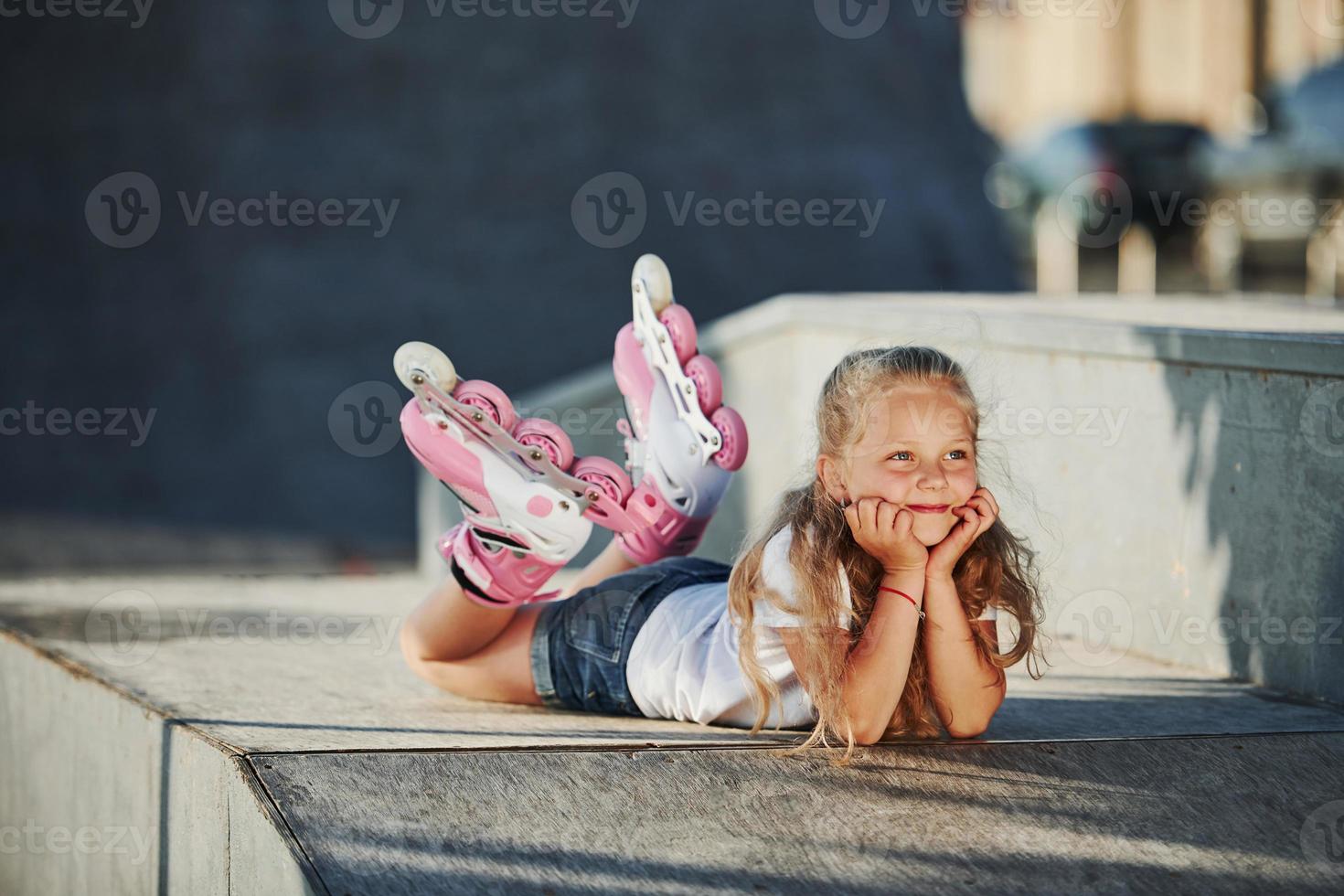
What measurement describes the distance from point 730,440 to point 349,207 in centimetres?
762

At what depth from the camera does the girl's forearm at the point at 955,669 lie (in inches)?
111

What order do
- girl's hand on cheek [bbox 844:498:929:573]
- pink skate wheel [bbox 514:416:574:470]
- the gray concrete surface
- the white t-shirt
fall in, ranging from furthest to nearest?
pink skate wheel [bbox 514:416:574:470]
the white t-shirt
girl's hand on cheek [bbox 844:498:929:573]
the gray concrete surface

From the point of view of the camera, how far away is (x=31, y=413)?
10.0m

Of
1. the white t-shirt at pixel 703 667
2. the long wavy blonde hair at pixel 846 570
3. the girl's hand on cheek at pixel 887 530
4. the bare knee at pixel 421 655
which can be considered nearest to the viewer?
the girl's hand on cheek at pixel 887 530

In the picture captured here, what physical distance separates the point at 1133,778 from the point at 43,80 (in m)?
9.33

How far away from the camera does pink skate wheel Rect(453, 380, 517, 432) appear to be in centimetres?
336

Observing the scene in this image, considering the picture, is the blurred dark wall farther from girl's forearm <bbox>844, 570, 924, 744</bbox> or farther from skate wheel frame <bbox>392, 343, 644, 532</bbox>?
girl's forearm <bbox>844, 570, 924, 744</bbox>

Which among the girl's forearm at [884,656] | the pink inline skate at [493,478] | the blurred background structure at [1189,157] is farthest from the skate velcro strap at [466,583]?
the blurred background structure at [1189,157]

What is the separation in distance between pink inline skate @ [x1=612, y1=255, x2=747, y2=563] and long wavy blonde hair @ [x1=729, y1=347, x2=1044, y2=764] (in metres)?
0.61

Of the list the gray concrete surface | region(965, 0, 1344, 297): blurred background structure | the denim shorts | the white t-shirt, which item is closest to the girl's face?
the white t-shirt

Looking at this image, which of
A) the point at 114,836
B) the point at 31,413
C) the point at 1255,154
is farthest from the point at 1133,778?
the point at 1255,154

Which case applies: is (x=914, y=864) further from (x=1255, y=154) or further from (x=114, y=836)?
(x=1255, y=154)

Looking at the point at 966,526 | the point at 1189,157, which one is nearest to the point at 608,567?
the point at 966,526

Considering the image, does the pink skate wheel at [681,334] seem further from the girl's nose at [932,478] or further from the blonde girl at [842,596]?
the girl's nose at [932,478]
